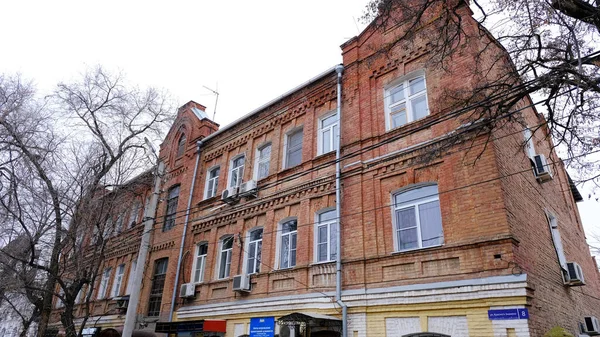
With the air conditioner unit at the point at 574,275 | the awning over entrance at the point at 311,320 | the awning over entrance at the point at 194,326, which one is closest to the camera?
the awning over entrance at the point at 311,320

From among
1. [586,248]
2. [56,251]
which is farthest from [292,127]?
[586,248]

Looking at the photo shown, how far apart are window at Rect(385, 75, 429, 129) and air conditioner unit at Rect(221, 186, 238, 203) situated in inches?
241

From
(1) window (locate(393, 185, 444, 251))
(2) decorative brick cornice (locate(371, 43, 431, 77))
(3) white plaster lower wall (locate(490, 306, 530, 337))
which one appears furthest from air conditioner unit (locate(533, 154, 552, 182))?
(3) white plaster lower wall (locate(490, 306, 530, 337))

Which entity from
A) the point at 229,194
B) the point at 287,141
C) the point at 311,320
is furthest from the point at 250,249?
the point at 311,320

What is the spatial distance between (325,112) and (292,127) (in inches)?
59.1

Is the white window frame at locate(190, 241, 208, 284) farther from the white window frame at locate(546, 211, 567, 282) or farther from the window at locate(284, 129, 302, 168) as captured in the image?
the white window frame at locate(546, 211, 567, 282)

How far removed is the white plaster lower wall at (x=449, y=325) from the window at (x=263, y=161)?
7.65m

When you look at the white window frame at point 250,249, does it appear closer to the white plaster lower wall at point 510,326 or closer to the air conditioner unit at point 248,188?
the air conditioner unit at point 248,188

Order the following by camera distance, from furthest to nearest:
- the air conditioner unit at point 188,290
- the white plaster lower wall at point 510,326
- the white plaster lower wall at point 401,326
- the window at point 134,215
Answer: the window at point 134,215 < the air conditioner unit at point 188,290 < the white plaster lower wall at point 401,326 < the white plaster lower wall at point 510,326

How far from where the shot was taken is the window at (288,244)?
1187 centimetres

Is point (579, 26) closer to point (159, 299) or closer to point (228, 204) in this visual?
point (228, 204)

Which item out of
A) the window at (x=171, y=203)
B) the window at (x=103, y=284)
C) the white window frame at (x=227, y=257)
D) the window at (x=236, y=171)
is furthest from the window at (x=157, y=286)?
the window at (x=236, y=171)

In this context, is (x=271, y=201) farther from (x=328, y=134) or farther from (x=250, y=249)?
(x=328, y=134)

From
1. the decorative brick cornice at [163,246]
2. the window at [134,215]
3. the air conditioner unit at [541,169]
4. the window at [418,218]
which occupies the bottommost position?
the window at [418,218]
